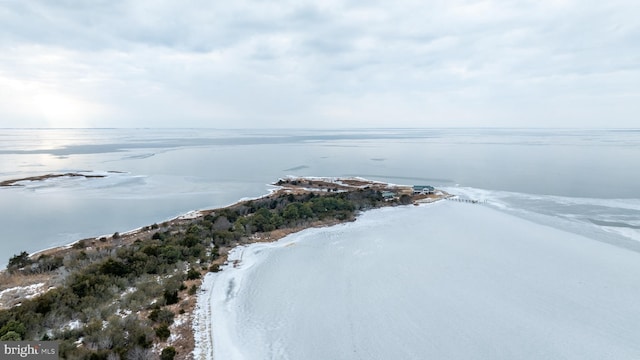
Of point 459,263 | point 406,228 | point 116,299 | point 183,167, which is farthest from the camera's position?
point 183,167

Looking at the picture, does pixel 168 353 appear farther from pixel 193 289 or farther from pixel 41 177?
pixel 41 177

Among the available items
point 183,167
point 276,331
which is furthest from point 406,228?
point 183,167

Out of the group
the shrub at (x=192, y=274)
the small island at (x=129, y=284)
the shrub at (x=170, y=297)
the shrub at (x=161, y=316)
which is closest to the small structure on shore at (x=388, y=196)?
the small island at (x=129, y=284)

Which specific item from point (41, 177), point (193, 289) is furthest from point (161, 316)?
point (41, 177)

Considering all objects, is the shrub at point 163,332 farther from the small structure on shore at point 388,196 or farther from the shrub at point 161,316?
the small structure on shore at point 388,196

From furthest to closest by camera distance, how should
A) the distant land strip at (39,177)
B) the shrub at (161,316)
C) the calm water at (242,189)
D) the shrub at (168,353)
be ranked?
the distant land strip at (39,177), the calm water at (242,189), the shrub at (161,316), the shrub at (168,353)

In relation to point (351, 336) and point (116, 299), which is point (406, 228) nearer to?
point (351, 336)

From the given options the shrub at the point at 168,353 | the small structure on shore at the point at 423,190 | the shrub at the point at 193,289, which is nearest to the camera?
the shrub at the point at 168,353

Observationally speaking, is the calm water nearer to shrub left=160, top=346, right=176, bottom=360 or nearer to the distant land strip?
the distant land strip
